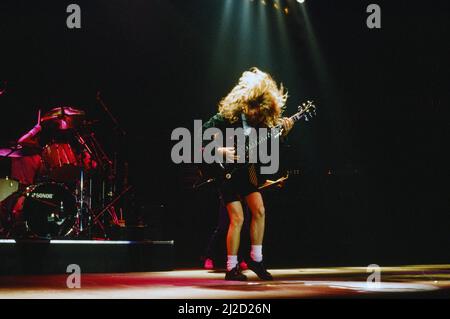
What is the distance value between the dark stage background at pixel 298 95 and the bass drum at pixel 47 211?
6.15 feet

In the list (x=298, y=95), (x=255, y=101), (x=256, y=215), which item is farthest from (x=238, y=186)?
(x=298, y=95)

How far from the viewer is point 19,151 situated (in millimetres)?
8742

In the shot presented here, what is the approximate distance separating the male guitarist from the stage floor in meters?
0.25

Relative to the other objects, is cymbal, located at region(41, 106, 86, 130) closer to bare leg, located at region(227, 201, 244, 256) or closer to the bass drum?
the bass drum

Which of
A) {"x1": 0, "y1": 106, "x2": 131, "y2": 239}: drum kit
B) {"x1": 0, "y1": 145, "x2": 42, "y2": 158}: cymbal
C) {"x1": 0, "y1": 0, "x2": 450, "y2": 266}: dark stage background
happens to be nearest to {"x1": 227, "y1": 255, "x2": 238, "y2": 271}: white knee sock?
{"x1": 0, "y1": 106, "x2": 131, "y2": 239}: drum kit

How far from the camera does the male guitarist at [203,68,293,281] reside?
6148 millimetres

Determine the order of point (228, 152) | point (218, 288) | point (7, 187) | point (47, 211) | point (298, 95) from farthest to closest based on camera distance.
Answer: point (298, 95)
point (7, 187)
point (47, 211)
point (228, 152)
point (218, 288)

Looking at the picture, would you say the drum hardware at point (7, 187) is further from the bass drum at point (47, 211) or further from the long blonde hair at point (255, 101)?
the long blonde hair at point (255, 101)

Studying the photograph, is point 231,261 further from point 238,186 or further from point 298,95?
point 298,95

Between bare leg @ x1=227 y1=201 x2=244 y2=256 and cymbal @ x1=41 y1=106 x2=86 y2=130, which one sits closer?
bare leg @ x1=227 y1=201 x2=244 y2=256

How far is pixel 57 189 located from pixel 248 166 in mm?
3545

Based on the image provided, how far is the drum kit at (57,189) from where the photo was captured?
8.66 meters

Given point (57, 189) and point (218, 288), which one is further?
point (57, 189)
